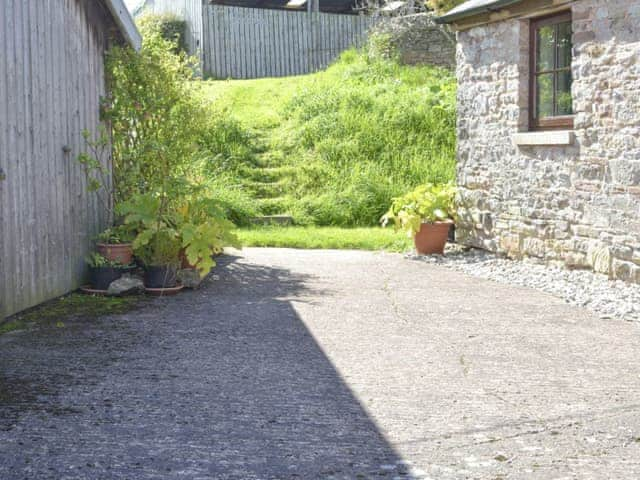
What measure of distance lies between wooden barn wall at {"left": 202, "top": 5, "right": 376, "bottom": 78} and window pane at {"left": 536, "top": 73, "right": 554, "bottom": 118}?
43.9 feet

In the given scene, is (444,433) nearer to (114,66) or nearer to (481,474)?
(481,474)

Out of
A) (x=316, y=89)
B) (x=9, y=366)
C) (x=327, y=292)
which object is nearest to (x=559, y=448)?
(x=9, y=366)

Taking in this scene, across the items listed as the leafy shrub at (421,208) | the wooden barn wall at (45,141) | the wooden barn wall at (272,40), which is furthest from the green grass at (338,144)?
the wooden barn wall at (45,141)

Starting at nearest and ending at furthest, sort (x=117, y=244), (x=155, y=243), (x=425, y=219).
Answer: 1. (x=155, y=243)
2. (x=117, y=244)
3. (x=425, y=219)

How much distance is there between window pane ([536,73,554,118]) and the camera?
1012 centimetres

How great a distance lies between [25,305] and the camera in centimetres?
762

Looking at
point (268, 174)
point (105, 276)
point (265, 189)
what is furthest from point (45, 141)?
point (268, 174)

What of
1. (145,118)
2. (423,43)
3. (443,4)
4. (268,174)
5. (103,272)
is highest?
(443,4)

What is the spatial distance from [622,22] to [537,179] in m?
2.02

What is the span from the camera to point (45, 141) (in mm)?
8117

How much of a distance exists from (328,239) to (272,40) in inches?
495

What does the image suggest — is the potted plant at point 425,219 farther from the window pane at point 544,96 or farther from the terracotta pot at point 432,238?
the window pane at point 544,96

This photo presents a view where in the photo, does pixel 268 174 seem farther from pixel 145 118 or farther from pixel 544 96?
pixel 544 96

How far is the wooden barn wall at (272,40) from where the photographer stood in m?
23.4
